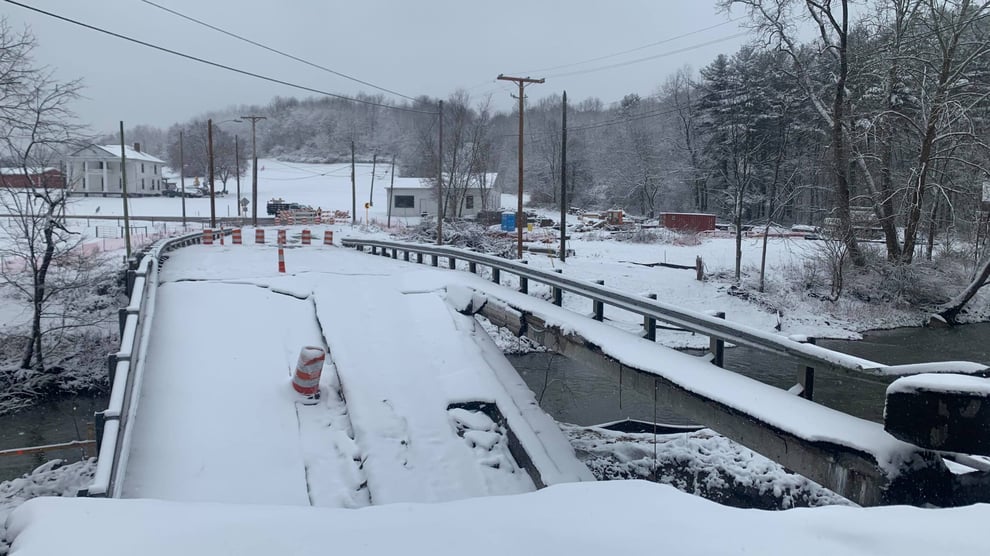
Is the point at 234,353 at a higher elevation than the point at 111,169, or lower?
lower

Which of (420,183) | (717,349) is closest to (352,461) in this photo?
(717,349)

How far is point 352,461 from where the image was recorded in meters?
7.75

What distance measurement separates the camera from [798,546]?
10.5 ft

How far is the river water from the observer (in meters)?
15.6

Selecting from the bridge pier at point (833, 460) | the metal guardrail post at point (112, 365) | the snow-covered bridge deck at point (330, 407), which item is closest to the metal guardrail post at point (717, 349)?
the bridge pier at point (833, 460)

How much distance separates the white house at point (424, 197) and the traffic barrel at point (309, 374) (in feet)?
185

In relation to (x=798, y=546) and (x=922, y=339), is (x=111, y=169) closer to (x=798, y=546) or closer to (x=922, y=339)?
(x=922, y=339)

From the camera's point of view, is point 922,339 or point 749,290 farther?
point 749,290

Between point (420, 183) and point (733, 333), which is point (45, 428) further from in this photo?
point (420, 183)

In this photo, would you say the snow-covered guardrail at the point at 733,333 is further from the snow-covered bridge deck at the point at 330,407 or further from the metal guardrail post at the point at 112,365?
the metal guardrail post at the point at 112,365

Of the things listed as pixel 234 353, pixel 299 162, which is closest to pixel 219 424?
pixel 234 353

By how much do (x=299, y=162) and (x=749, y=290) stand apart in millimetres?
139577

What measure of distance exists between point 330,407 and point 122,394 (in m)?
2.56

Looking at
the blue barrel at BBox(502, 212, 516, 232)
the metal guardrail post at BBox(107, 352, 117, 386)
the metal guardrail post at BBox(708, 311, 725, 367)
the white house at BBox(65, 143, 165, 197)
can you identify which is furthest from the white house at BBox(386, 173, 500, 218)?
the metal guardrail post at BBox(708, 311, 725, 367)
